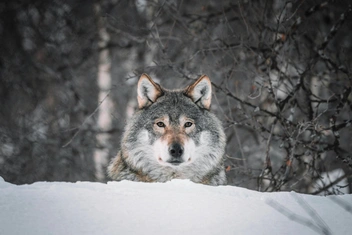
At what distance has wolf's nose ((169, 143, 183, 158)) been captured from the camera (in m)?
4.47

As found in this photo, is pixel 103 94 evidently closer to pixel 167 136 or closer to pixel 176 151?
pixel 167 136

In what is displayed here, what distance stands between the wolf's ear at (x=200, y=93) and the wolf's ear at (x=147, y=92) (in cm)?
36

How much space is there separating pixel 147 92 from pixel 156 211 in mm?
2600

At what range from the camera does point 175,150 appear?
447cm

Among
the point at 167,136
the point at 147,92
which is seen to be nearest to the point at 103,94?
the point at 147,92

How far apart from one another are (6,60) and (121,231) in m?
9.39

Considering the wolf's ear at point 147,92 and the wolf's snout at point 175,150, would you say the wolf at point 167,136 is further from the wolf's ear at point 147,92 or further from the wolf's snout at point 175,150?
the wolf's snout at point 175,150

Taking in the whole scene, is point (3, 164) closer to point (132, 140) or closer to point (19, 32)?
point (19, 32)

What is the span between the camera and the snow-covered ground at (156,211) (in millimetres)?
2383

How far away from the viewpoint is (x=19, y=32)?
10766 mm

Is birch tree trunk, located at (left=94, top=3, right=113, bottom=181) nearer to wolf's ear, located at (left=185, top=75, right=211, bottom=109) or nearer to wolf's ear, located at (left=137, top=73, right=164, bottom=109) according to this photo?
wolf's ear, located at (left=137, top=73, right=164, bottom=109)

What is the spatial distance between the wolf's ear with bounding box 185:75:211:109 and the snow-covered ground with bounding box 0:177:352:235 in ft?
7.08

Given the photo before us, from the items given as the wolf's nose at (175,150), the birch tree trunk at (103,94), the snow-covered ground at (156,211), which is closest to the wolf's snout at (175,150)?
the wolf's nose at (175,150)

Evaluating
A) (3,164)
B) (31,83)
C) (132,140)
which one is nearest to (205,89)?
(132,140)
